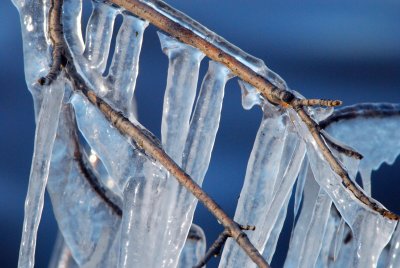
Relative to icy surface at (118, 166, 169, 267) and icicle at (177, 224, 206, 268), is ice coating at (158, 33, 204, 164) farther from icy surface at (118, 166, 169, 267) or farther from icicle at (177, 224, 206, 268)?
icicle at (177, 224, 206, 268)

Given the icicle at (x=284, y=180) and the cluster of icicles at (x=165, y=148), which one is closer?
the cluster of icicles at (x=165, y=148)

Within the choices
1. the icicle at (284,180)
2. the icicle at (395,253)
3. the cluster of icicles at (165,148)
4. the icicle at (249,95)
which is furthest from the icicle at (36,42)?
the icicle at (395,253)

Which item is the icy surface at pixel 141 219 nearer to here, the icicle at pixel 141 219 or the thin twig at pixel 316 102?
the icicle at pixel 141 219

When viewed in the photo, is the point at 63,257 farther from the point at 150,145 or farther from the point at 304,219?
the point at 150,145

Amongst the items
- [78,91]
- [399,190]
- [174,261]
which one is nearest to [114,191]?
[174,261]

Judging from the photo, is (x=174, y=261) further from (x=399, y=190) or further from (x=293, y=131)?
(x=399, y=190)

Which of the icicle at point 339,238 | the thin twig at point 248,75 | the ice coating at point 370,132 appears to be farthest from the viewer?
the ice coating at point 370,132
